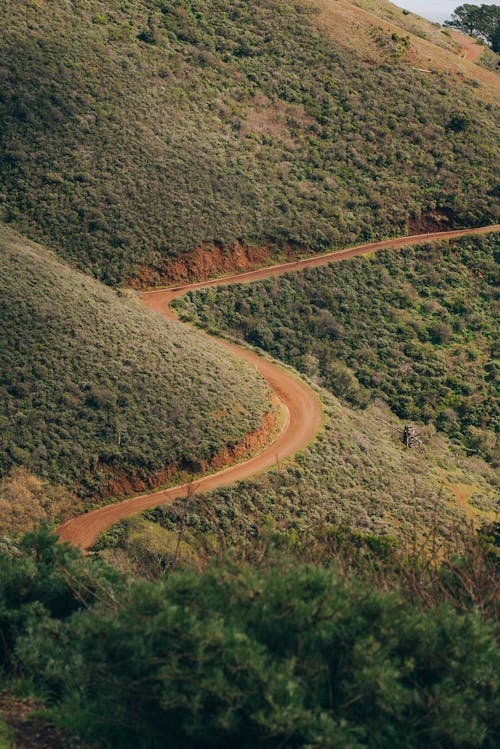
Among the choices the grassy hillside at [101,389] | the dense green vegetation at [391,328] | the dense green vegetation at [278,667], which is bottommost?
the grassy hillside at [101,389]

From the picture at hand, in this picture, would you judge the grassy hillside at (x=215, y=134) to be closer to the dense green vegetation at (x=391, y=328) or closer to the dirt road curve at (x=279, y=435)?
the dirt road curve at (x=279, y=435)

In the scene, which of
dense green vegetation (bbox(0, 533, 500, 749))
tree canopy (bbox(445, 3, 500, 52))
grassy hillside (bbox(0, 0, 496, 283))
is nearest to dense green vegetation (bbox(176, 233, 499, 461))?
grassy hillside (bbox(0, 0, 496, 283))

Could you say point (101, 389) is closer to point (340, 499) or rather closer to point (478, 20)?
point (340, 499)

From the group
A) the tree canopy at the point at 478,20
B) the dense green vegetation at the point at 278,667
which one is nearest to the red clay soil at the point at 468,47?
the tree canopy at the point at 478,20

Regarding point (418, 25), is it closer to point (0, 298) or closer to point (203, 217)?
point (203, 217)

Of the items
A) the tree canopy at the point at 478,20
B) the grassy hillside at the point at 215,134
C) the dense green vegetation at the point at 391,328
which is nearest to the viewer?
the dense green vegetation at the point at 391,328

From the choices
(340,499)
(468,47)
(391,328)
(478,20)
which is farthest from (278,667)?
(478,20)

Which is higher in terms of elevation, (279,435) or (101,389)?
(279,435)
